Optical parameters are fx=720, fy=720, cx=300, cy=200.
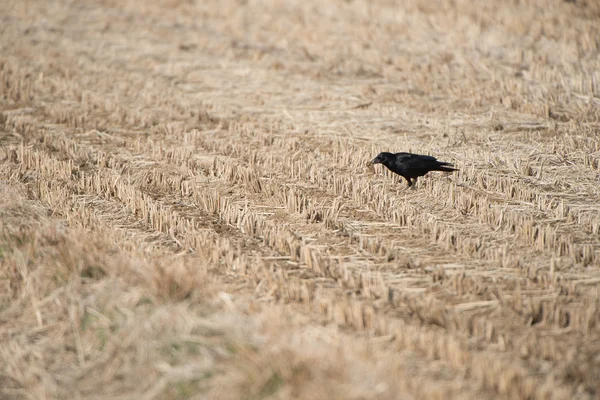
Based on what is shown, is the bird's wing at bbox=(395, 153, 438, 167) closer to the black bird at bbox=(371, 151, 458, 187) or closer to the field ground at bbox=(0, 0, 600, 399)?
the black bird at bbox=(371, 151, 458, 187)

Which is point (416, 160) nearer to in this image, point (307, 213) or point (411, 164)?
point (411, 164)

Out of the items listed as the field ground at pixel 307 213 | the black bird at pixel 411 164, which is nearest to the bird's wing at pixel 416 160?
the black bird at pixel 411 164

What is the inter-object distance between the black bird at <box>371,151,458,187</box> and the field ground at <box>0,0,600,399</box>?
0.30 metres

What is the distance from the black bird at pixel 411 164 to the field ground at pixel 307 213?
30cm

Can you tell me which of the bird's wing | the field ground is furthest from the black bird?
the field ground

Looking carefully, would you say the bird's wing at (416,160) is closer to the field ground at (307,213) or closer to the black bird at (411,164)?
the black bird at (411,164)

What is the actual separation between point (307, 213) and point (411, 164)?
1248 millimetres

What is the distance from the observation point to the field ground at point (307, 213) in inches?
187

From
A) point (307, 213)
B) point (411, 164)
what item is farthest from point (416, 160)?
point (307, 213)

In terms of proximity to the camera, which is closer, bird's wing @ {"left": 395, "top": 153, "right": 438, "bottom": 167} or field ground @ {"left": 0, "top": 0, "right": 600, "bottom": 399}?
field ground @ {"left": 0, "top": 0, "right": 600, "bottom": 399}

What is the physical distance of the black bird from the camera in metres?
7.62

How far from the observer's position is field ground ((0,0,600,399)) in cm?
475

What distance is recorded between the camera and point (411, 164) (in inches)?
→ 301

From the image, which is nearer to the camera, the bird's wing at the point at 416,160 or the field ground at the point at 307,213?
the field ground at the point at 307,213
